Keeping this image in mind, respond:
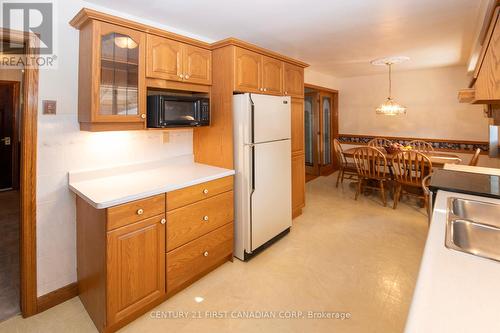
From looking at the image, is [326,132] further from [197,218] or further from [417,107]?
[197,218]

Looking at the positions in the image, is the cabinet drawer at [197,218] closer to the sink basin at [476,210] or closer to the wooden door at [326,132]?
the sink basin at [476,210]

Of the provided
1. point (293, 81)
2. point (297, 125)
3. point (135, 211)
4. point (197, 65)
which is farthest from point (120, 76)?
point (297, 125)

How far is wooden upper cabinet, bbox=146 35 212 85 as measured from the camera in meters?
2.12

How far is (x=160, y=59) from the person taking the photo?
216 centimetres

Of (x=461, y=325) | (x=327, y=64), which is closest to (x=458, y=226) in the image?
(x=461, y=325)

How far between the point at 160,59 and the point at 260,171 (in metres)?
1.29

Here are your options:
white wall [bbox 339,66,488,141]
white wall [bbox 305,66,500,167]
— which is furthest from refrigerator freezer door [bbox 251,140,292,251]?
white wall [bbox 339,66,488,141]

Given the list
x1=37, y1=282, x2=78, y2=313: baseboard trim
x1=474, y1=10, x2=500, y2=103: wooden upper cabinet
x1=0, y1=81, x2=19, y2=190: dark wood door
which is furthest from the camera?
x1=0, y1=81, x2=19, y2=190: dark wood door

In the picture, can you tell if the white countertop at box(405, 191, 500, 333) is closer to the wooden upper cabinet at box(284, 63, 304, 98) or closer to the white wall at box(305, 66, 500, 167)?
the wooden upper cabinet at box(284, 63, 304, 98)

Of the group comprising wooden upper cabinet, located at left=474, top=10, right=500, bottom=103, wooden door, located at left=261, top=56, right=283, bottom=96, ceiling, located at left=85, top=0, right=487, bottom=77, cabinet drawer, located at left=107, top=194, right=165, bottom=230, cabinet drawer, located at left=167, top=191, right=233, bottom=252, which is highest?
ceiling, located at left=85, top=0, right=487, bottom=77

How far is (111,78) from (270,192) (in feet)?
5.61

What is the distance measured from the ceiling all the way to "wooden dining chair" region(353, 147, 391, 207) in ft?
4.66

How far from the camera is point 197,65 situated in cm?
245

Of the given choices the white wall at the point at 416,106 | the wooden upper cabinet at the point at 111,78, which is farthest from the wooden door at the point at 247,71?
the white wall at the point at 416,106
